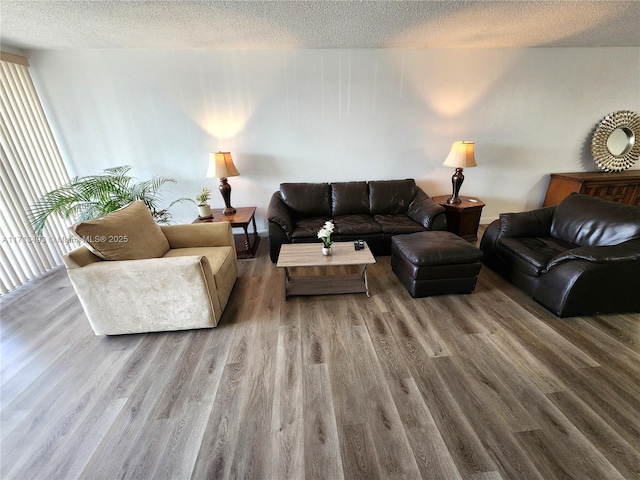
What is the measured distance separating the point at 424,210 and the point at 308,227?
4.73 ft

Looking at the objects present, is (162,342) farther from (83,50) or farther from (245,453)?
(83,50)

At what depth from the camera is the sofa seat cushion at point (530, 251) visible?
2174mm

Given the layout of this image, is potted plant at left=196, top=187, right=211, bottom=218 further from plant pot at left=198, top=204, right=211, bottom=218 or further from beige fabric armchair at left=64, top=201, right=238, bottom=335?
beige fabric armchair at left=64, top=201, right=238, bottom=335

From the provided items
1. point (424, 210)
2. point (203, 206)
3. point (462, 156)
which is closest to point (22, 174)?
point (203, 206)

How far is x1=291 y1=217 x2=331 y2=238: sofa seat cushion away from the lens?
9.60ft

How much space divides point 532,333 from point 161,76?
4649mm

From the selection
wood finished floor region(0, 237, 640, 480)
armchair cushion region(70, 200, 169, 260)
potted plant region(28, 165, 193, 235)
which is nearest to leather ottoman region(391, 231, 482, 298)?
wood finished floor region(0, 237, 640, 480)

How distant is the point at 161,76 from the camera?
3.12m

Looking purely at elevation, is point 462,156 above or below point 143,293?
above

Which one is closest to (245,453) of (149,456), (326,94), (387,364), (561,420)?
(149,456)

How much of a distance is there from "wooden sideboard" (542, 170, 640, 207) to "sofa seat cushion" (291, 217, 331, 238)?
11.5 feet

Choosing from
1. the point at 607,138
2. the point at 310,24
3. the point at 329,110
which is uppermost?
the point at 310,24

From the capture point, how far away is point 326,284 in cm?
256

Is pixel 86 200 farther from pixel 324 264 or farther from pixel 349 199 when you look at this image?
pixel 349 199
